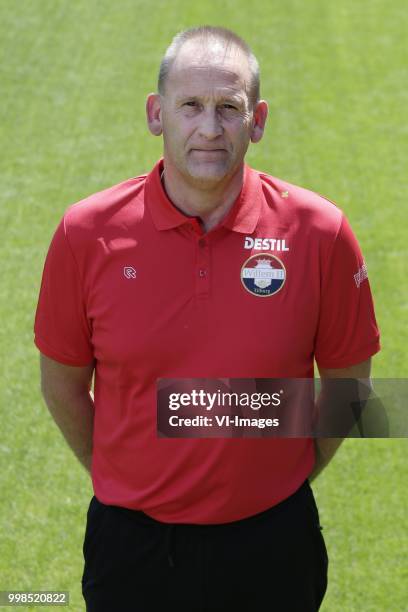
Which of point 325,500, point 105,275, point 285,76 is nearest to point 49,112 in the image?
point 285,76

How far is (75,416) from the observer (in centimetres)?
323

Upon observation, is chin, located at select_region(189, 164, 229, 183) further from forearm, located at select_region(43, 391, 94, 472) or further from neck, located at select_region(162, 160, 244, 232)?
forearm, located at select_region(43, 391, 94, 472)

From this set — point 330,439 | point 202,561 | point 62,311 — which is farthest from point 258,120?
point 202,561

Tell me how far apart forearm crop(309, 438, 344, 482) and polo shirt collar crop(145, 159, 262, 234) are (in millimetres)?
728

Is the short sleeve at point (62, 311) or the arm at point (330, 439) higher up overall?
the short sleeve at point (62, 311)

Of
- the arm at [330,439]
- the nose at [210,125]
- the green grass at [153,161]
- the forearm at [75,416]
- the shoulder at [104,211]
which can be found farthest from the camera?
the green grass at [153,161]

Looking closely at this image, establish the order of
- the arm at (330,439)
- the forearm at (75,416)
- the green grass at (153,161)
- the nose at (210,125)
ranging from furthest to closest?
the green grass at (153,161) < the forearm at (75,416) < the arm at (330,439) < the nose at (210,125)

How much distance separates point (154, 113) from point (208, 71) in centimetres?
23

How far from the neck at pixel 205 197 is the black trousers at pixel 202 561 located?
763 millimetres

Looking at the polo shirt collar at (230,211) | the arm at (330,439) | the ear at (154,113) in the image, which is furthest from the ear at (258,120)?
the arm at (330,439)

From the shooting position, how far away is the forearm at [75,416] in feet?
10.5

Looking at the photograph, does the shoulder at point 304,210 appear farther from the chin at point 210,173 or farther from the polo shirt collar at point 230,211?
the chin at point 210,173

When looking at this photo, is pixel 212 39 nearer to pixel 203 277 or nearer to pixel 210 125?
pixel 210 125

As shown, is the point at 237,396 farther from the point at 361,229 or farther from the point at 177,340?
the point at 361,229
